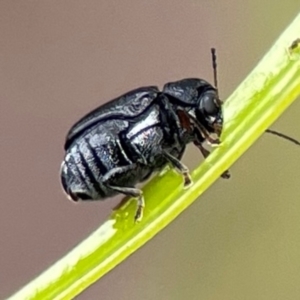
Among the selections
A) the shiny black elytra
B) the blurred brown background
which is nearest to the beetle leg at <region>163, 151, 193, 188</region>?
the shiny black elytra

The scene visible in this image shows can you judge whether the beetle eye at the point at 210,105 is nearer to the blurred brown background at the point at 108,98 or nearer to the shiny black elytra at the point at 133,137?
the shiny black elytra at the point at 133,137

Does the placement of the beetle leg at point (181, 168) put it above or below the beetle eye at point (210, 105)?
below

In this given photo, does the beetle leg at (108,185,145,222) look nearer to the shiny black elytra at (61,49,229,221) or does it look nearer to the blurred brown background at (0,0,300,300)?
the shiny black elytra at (61,49,229,221)

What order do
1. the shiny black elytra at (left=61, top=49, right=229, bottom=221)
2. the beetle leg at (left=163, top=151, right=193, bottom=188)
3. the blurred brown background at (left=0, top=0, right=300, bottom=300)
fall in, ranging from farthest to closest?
1. the blurred brown background at (left=0, top=0, right=300, bottom=300)
2. the shiny black elytra at (left=61, top=49, right=229, bottom=221)
3. the beetle leg at (left=163, top=151, right=193, bottom=188)

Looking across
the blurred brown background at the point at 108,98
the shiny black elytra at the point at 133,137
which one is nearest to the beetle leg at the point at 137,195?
the shiny black elytra at the point at 133,137

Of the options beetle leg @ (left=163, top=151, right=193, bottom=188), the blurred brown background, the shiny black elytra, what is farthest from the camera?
the blurred brown background

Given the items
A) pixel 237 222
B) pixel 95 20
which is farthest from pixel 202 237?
pixel 95 20
